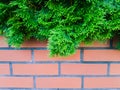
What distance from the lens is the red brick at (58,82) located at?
1.21 m

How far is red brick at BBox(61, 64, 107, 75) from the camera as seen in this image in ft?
3.88

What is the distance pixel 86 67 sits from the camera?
1186mm

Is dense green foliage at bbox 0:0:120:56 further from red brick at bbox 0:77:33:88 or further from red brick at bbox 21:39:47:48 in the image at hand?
red brick at bbox 0:77:33:88

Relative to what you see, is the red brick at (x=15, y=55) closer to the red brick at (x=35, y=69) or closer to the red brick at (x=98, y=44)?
the red brick at (x=35, y=69)

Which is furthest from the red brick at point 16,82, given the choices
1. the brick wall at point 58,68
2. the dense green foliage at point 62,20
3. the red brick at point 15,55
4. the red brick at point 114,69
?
the red brick at point 114,69

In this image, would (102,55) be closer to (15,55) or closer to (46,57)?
(46,57)

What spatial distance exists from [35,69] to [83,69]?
29 cm

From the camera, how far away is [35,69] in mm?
1196

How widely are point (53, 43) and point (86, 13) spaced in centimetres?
21

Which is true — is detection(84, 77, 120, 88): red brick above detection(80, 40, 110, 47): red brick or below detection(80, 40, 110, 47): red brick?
below

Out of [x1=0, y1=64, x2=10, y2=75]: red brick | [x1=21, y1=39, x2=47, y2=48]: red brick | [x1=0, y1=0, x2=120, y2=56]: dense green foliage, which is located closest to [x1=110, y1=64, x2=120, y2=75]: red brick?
[x1=0, y1=0, x2=120, y2=56]: dense green foliage

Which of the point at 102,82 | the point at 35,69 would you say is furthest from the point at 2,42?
the point at 102,82

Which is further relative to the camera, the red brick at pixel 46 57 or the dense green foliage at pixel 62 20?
the red brick at pixel 46 57

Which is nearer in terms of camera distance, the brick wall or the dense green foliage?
the dense green foliage
